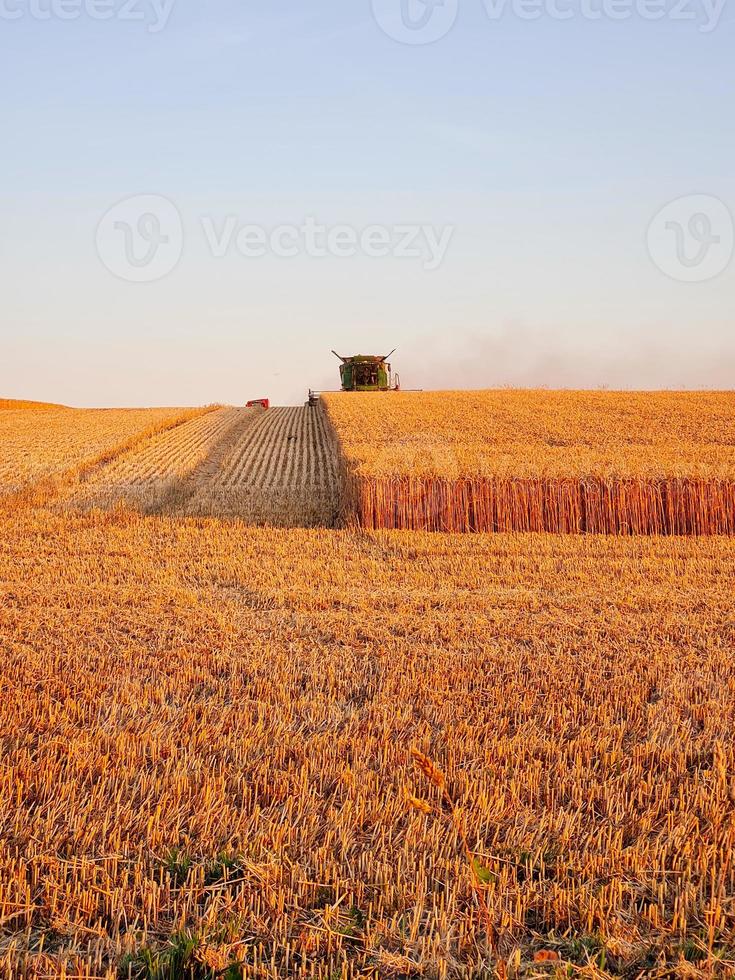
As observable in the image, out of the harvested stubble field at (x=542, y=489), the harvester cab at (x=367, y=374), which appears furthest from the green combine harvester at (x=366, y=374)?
the harvested stubble field at (x=542, y=489)

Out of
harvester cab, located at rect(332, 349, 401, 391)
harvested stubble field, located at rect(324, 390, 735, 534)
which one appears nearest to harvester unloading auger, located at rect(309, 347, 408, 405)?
harvester cab, located at rect(332, 349, 401, 391)

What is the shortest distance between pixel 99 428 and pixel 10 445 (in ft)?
16.8

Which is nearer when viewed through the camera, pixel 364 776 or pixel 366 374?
pixel 364 776

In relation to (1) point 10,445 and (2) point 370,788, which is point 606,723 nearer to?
(2) point 370,788

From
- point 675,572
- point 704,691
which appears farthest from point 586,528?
point 704,691

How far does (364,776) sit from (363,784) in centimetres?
9

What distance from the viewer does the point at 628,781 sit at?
4.45 metres

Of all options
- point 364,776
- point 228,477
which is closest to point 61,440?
point 228,477

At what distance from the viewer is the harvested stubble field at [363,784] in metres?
3.13

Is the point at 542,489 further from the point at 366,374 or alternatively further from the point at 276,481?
the point at 366,374

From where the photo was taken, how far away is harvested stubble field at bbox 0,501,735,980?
123 inches

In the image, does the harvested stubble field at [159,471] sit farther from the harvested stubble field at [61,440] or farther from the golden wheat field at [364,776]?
the golden wheat field at [364,776]

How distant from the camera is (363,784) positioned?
4.27m

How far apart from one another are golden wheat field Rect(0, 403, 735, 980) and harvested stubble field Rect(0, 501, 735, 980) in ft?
0.05
